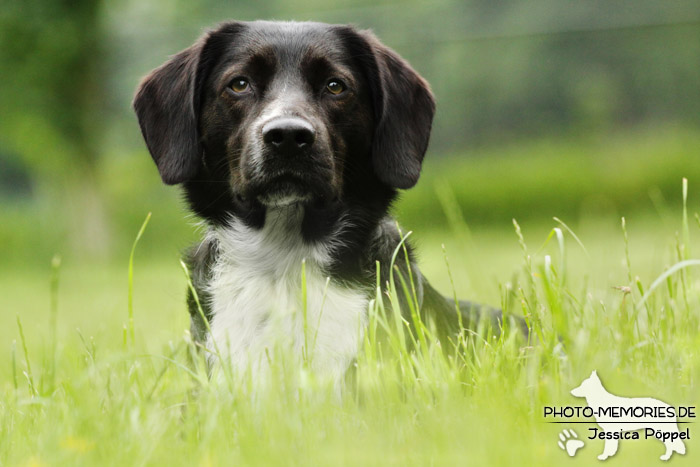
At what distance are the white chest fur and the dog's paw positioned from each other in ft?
3.47

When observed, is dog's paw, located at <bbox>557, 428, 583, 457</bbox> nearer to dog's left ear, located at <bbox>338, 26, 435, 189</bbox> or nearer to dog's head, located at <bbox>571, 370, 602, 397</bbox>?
dog's head, located at <bbox>571, 370, 602, 397</bbox>

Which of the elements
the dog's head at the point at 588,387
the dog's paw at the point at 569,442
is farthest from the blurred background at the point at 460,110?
the dog's paw at the point at 569,442

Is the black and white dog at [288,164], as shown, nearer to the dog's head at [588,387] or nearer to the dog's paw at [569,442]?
the dog's head at [588,387]

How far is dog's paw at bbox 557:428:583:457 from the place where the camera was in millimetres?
1908

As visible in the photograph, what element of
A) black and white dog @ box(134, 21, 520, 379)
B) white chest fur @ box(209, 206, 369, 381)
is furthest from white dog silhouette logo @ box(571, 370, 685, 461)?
black and white dog @ box(134, 21, 520, 379)

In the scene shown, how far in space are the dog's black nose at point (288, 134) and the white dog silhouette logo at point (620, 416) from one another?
137 centimetres

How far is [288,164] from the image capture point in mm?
3072

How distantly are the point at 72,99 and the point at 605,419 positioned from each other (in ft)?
43.7

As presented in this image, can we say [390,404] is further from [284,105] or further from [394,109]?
[394,109]

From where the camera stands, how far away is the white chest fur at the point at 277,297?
9.87ft

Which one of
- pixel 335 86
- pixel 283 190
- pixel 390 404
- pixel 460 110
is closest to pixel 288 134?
pixel 283 190

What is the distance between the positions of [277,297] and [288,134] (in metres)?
0.64

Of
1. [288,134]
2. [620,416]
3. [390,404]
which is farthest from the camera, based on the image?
[288,134]

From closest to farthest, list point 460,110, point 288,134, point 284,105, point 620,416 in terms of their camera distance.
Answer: point 620,416 → point 288,134 → point 284,105 → point 460,110
